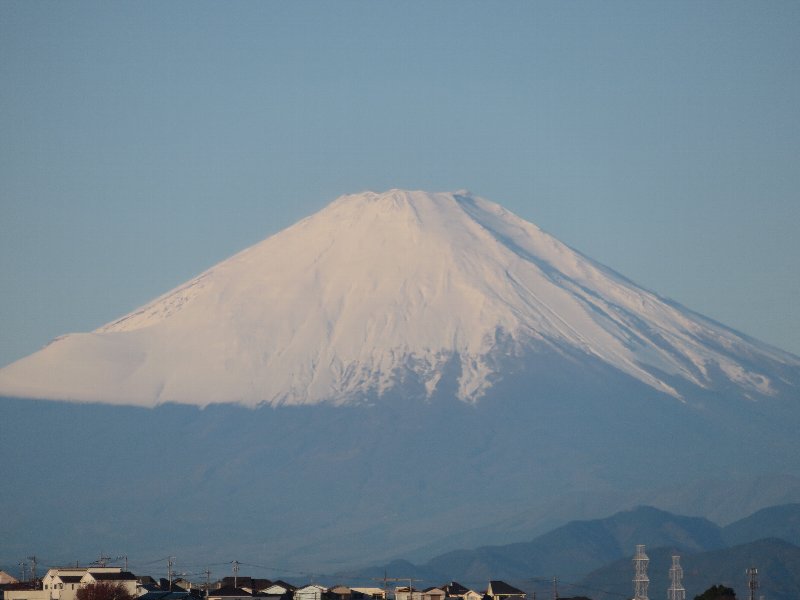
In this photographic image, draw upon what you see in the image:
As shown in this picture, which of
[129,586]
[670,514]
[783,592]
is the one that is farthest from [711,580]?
[129,586]

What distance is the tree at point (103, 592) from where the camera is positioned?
86.9m

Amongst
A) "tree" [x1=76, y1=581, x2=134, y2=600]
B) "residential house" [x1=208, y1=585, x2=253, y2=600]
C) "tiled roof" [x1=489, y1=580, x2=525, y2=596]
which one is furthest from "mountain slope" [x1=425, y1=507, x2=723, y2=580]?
"tree" [x1=76, y1=581, x2=134, y2=600]

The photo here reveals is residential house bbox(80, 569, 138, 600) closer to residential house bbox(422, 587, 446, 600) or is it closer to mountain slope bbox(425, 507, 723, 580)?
residential house bbox(422, 587, 446, 600)

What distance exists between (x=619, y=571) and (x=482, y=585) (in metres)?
17.6

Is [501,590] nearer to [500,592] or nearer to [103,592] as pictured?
[500,592]

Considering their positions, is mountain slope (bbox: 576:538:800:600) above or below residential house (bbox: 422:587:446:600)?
above

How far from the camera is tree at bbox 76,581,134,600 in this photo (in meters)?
86.9

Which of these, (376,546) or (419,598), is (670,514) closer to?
(376,546)

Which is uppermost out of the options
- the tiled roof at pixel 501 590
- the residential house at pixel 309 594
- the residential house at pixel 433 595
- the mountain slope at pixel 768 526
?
the mountain slope at pixel 768 526

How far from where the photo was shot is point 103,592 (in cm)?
8788

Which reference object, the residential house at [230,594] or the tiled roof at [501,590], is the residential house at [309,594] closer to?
the residential house at [230,594]

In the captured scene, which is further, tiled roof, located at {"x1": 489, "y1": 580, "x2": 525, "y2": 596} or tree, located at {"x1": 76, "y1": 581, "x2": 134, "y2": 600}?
tiled roof, located at {"x1": 489, "y1": 580, "x2": 525, "y2": 596}

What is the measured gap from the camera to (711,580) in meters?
146

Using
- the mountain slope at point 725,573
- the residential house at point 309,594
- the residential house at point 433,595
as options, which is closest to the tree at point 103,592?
the residential house at point 309,594
